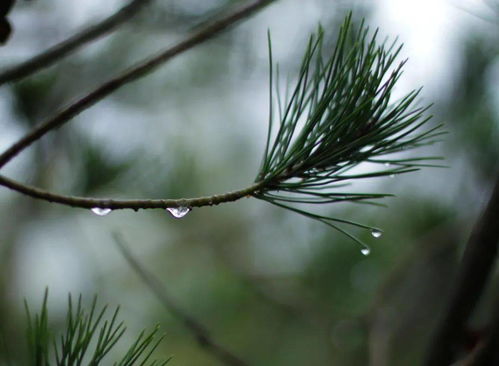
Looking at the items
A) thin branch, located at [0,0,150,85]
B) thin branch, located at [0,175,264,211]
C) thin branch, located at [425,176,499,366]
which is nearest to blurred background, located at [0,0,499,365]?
thin branch, located at [425,176,499,366]

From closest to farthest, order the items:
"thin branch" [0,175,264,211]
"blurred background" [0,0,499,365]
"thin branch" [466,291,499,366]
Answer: "thin branch" [0,175,264,211]
"thin branch" [466,291,499,366]
"blurred background" [0,0,499,365]

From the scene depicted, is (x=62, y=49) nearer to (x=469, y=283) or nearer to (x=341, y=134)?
(x=341, y=134)

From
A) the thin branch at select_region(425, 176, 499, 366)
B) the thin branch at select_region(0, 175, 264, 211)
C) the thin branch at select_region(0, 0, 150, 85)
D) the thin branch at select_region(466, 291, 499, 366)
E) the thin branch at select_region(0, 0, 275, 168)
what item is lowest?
the thin branch at select_region(466, 291, 499, 366)

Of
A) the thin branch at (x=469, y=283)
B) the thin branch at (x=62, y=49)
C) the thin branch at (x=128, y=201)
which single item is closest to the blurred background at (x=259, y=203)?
the thin branch at (x=469, y=283)

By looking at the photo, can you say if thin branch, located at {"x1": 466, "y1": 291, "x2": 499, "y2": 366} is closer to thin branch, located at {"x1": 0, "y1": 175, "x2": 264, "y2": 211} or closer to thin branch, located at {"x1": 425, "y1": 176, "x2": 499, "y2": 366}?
thin branch, located at {"x1": 425, "y1": 176, "x2": 499, "y2": 366}

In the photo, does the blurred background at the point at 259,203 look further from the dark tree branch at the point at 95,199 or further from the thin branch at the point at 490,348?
the dark tree branch at the point at 95,199
